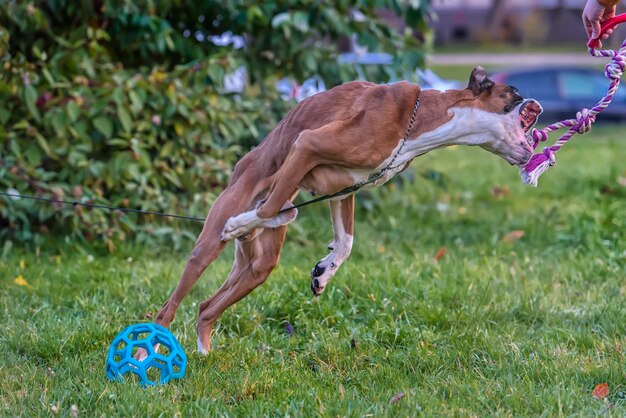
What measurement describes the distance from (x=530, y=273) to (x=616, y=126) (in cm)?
1320

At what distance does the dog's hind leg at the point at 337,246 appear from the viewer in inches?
171

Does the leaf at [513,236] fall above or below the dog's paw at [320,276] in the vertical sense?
below

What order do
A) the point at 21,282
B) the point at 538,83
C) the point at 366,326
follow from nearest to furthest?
the point at 366,326
the point at 21,282
the point at 538,83

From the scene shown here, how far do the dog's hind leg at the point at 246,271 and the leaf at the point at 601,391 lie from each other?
158 centimetres

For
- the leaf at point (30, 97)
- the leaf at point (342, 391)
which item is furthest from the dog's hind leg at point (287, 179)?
the leaf at point (30, 97)

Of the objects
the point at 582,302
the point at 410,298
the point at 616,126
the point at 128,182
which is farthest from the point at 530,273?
the point at 616,126

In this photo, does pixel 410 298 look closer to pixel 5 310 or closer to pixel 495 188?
pixel 5 310

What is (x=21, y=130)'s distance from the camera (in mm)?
6582

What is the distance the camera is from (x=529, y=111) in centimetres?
391

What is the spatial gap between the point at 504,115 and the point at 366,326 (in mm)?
1572

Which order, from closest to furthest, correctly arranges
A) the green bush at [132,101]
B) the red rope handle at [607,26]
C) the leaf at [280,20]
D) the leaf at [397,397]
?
the leaf at [397,397] → the red rope handle at [607,26] → the green bush at [132,101] → the leaf at [280,20]

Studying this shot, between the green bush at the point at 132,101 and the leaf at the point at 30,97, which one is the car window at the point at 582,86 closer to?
the green bush at the point at 132,101

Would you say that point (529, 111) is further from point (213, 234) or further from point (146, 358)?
point (146, 358)

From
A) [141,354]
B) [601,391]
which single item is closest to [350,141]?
[141,354]
